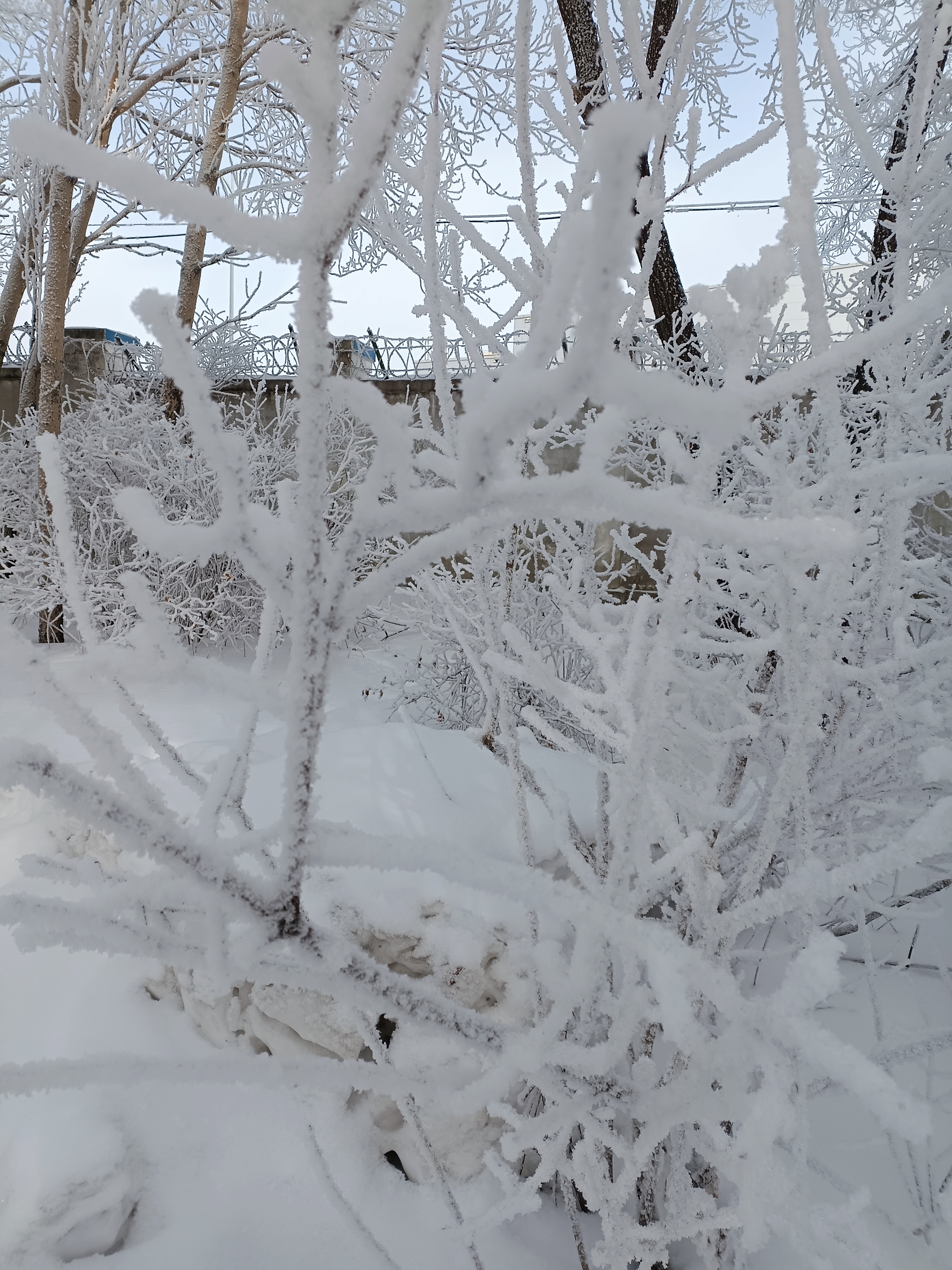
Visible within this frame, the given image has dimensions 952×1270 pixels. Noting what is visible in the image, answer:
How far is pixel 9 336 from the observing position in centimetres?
524

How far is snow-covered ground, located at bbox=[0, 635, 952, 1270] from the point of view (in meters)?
1.00

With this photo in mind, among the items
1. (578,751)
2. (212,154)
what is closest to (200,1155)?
(578,751)

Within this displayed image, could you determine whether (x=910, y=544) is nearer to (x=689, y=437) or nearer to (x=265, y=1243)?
(x=689, y=437)

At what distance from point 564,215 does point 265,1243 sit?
4.46 feet

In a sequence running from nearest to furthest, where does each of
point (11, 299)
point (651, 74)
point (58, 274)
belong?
1. point (651, 74)
2. point (58, 274)
3. point (11, 299)

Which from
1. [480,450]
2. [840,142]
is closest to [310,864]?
[480,450]

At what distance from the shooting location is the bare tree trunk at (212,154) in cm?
430

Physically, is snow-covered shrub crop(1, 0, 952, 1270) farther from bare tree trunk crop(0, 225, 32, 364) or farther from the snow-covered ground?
bare tree trunk crop(0, 225, 32, 364)

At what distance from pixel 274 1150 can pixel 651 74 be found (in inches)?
124

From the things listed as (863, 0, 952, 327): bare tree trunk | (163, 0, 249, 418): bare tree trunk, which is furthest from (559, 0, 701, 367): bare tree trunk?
(163, 0, 249, 418): bare tree trunk

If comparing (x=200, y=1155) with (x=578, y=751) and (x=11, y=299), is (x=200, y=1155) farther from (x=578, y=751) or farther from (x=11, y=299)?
(x=11, y=299)

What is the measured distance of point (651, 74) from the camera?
2479 mm

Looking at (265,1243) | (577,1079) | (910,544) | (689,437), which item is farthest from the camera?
(910,544)

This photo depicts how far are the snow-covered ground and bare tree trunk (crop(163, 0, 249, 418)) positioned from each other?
368 centimetres
